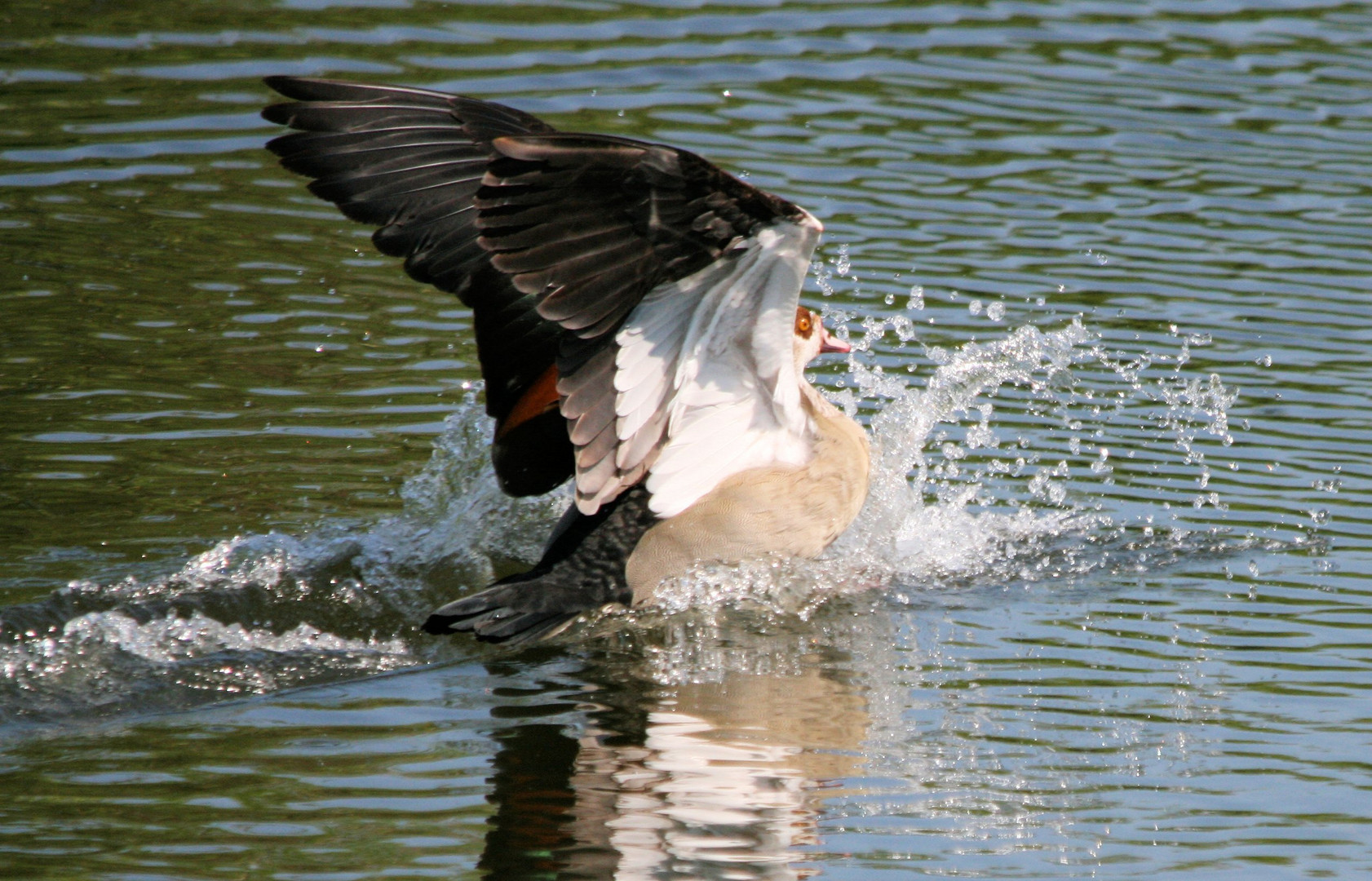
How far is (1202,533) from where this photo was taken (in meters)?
7.50

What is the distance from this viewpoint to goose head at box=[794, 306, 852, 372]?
7559 mm

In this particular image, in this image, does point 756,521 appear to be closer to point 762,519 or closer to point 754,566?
point 762,519

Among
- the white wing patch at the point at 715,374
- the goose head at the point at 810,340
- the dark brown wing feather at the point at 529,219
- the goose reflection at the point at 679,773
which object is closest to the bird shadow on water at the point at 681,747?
the goose reflection at the point at 679,773

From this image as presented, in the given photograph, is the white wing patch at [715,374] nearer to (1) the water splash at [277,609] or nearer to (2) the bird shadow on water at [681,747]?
(2) the bird shadow on water at [681,747]

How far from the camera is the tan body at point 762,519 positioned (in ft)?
22.2

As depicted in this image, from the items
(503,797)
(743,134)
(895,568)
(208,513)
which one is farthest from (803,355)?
(743,134)

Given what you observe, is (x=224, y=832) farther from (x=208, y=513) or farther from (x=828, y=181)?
(x=828, y=181)

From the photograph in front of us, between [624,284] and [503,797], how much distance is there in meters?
1.55

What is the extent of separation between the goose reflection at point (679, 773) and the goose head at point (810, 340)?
158 cm

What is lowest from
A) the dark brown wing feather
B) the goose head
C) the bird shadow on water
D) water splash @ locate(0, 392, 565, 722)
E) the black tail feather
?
the bird shadow on water

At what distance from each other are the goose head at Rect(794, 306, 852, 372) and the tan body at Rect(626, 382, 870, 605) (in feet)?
1.42

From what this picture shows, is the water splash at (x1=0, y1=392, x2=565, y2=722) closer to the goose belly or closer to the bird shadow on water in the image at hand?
the bird shadow on water

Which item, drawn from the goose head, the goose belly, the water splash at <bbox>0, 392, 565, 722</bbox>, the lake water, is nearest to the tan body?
the goose belly

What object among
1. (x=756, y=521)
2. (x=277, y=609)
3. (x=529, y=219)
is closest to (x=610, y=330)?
(x=529, y=219)
